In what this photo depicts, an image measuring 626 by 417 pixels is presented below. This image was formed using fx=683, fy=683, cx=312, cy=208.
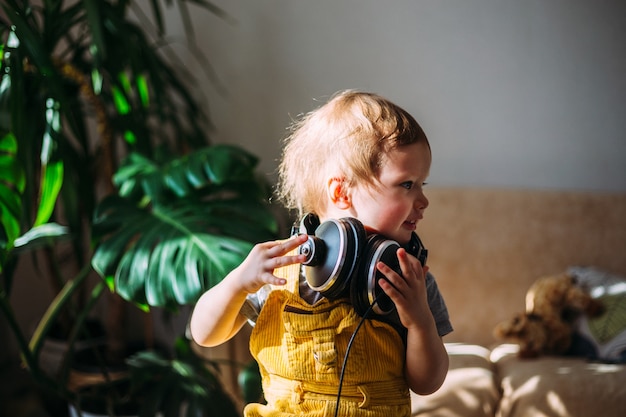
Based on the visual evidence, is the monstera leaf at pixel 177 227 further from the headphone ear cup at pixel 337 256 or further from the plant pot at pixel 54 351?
the plant pot at pixel 54 351

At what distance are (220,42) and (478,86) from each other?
1001 mm

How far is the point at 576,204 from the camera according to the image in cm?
218

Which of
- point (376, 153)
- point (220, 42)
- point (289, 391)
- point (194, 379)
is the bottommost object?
point (194, 379)

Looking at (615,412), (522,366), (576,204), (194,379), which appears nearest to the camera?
(615,412)

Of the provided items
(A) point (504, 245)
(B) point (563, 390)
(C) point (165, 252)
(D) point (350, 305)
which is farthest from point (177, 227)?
(A) point (504, 245)

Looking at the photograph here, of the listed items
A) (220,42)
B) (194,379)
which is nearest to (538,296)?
(194,379)

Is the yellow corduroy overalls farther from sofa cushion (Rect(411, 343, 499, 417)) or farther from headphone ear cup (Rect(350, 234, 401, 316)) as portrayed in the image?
sofa cushion (Rect(411, 343, 499, 417))

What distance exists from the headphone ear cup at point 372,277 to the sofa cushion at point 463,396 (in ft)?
2.63

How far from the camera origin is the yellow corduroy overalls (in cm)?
91

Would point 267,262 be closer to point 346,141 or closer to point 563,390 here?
point 346,141

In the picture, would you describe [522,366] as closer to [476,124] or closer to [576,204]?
[576,204]

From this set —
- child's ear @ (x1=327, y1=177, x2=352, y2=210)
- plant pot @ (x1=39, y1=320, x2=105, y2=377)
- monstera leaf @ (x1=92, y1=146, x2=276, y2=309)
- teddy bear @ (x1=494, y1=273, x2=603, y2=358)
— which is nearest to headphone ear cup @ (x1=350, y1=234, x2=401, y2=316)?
child's ear @ (x1=327, y1=177, x2=352, y2=210)

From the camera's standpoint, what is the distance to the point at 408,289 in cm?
86

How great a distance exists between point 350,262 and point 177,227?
794 millimetres
